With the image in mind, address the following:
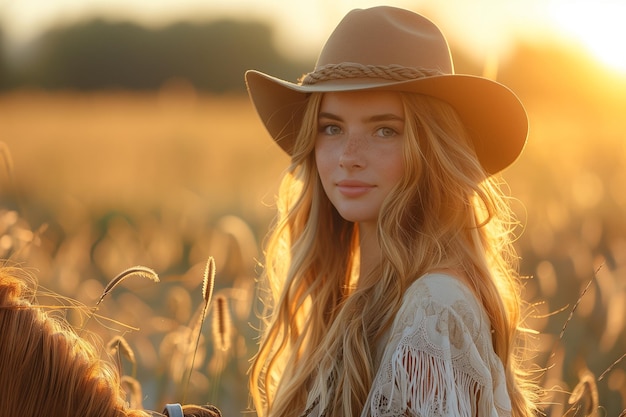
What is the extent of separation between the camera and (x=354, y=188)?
129 inches

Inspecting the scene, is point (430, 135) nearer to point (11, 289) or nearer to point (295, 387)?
point (295, 387)

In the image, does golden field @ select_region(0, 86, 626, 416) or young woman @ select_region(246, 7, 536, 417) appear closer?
young woman @ select_region(246, 7, 536, 417)

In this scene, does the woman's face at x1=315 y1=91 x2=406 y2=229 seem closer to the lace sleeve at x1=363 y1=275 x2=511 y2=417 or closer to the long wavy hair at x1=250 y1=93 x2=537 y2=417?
the long wavy hair at x1=250 y1=93 x2=537 y2=417

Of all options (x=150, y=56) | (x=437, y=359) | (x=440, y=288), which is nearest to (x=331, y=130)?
(x=440, y=288)

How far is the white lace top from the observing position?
283cm

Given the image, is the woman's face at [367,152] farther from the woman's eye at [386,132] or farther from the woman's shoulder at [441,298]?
the woman's shoulder at [441,298]

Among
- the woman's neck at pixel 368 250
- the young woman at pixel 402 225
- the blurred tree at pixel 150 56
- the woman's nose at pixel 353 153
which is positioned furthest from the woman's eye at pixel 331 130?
the blurred tree at pixel 150 56

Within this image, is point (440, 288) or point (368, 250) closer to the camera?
point (440, 288)

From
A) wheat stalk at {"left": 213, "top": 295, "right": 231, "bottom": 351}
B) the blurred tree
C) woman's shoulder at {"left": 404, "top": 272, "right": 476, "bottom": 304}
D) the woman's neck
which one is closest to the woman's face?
the woman's neck

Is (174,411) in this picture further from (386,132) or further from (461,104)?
(461,104)

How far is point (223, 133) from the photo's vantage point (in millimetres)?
19984

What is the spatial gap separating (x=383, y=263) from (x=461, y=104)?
0.53 metres

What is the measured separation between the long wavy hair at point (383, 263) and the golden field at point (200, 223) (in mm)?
230

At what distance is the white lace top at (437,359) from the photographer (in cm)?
283
